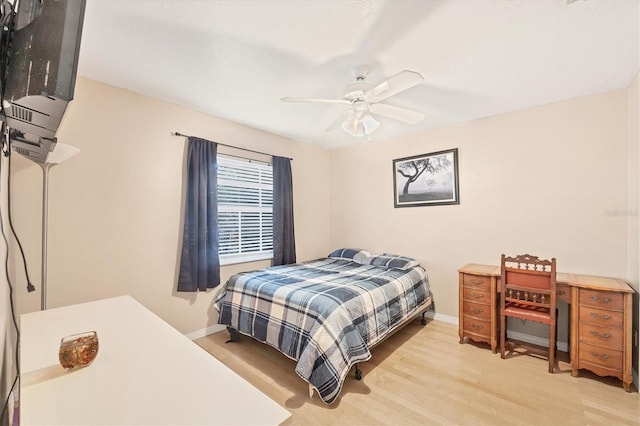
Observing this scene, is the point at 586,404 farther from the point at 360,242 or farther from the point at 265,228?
the point at 265,228

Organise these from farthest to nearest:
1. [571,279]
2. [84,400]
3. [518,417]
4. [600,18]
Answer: [571,279] < [518,417] < [600,18] < [84,400]

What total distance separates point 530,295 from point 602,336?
0.50 m

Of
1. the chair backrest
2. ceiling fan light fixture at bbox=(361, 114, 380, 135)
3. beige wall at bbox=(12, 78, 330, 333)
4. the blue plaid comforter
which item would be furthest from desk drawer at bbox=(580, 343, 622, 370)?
beige wall at bbox=(12, 78, 330, 333)

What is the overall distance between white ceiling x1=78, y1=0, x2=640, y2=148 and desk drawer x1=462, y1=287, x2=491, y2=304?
6.14 ft

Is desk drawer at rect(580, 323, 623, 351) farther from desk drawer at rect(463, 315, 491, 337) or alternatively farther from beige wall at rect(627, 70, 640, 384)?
desk drawer at rect(463, 315, 491, 337)

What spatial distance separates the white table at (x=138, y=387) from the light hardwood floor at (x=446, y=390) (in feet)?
3.85

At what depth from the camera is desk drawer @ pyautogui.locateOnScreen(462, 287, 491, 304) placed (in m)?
2.66

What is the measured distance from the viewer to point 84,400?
2.62ft

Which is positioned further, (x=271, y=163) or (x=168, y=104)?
(x=271, y=163)

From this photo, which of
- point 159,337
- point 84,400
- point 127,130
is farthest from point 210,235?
point 84,400

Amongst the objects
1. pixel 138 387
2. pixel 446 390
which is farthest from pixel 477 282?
pixel 138 387

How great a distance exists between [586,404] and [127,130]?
4155mm

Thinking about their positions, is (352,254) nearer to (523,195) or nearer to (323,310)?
(323,310)

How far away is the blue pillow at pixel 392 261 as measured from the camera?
3.35 metres
